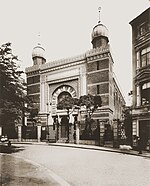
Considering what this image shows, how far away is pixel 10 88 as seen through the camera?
25.6 feet

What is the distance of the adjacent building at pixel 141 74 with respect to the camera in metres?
5.65

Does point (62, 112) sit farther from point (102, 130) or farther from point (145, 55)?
point (145, 55)

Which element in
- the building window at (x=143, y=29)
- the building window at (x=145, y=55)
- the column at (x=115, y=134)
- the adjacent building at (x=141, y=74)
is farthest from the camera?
the column at (x=115, y=134)

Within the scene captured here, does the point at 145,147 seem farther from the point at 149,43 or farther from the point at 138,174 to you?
the point at 149,43

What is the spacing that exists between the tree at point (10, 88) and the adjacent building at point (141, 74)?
12.7 ft

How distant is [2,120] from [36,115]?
6.16ft

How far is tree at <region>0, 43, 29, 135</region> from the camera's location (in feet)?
24.7

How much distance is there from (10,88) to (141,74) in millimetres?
4576

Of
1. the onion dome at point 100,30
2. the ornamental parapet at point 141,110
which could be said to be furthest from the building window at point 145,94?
the onion dome at point 100,30

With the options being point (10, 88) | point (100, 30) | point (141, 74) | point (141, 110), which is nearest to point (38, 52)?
point (10, 88)

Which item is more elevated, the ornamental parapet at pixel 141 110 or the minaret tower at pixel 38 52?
the minaret tower at pixel 38 52

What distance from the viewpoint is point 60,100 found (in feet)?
36.3

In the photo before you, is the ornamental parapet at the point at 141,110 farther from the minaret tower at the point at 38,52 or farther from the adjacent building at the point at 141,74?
the minaret tower at the point at 38,52

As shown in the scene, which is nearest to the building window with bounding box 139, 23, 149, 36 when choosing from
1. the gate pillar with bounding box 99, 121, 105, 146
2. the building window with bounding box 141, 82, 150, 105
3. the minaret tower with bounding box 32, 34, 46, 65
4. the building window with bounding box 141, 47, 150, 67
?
the building window with bounding box 141, 47, 150, 67
